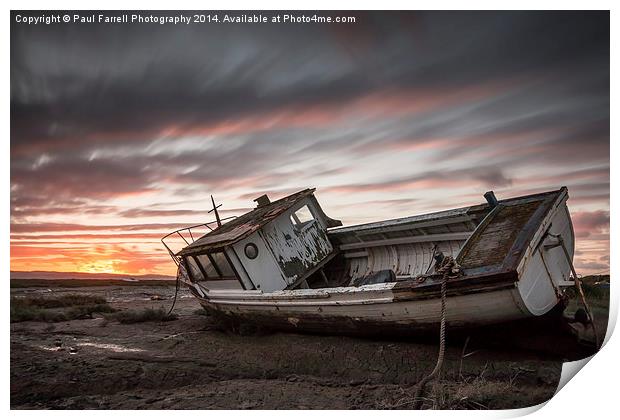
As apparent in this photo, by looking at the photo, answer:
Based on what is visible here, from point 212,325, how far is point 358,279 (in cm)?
362

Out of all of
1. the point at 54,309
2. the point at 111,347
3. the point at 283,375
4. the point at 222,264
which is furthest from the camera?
the point at 54,309

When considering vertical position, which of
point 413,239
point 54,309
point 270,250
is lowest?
point 413,239

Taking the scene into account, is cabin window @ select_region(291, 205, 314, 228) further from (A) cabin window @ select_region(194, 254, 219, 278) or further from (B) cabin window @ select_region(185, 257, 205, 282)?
(B) cabin window @ select_region(185, 257, 205, 282)

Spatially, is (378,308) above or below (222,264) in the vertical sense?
below

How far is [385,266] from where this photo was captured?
971 centimetres

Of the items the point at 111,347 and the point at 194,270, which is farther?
the point at 194,270

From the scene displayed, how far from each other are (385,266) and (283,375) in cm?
351

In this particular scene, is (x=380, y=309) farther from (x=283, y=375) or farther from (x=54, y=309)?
(x=54, y=309)

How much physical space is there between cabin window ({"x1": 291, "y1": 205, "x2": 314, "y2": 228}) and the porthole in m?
1.15

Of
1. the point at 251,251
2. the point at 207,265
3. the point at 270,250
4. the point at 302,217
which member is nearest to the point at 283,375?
the point at 251,251

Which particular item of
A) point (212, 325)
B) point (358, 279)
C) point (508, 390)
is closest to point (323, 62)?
point (358, 279)
